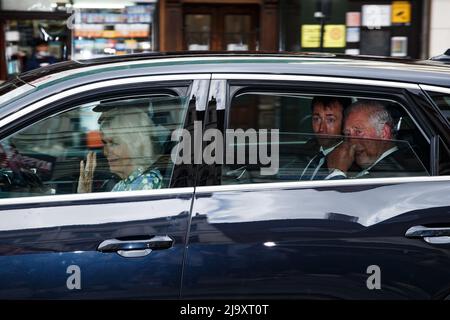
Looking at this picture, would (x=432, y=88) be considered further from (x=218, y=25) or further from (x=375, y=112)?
(x=218, y=25)

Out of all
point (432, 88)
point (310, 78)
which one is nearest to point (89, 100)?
point (310, 78)

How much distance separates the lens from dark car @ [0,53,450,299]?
2.64 meters

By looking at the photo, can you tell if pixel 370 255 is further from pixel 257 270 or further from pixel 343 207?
pixel 257 270

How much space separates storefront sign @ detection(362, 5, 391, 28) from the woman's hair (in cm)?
753

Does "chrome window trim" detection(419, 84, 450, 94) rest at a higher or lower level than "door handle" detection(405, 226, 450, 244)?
higher

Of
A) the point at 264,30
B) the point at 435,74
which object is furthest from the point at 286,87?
the point at 264,30

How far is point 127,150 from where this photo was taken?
10.0 feet

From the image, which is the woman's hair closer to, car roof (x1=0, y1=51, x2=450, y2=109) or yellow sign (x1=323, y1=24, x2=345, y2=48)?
car roof (x1=0, y1=51, x2=450, y2=109)

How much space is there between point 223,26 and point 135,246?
8.02m

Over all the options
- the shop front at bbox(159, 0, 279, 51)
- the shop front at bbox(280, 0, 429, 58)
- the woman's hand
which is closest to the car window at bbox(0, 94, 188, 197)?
the woman's hand

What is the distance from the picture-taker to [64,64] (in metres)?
3.43

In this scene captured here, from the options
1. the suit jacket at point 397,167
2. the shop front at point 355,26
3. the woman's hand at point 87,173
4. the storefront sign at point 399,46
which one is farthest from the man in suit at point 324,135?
the storefront sign at point 399,46

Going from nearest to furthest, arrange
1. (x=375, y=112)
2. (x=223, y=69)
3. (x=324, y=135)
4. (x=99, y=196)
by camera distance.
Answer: (x=99, y=196)
(x=223, y=69)
(x=375, y=112)
(x=324, y=135)
